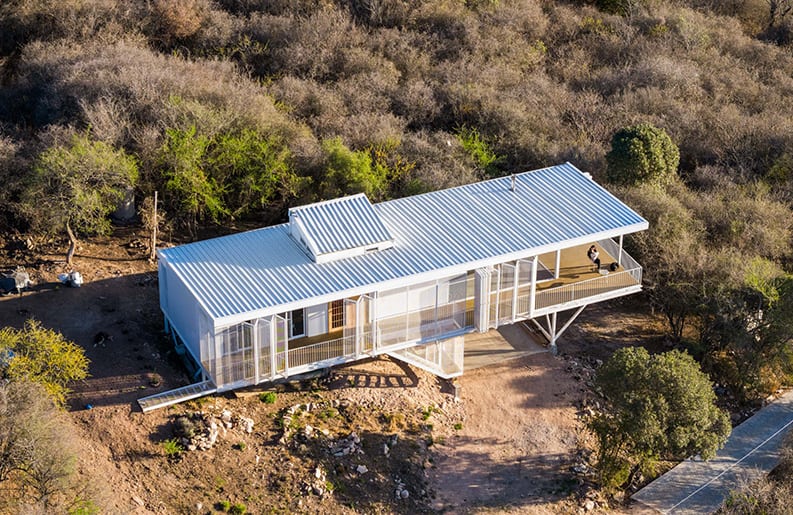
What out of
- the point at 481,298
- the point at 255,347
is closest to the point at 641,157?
the point at 481,298

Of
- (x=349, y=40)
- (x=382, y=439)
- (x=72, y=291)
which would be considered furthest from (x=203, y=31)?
(x=382, y=439)

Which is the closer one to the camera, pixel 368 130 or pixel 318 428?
pixel 318 428

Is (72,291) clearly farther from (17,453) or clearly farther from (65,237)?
(17,453)

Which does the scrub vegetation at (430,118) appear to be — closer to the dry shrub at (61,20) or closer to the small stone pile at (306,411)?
the dry shrub at (61,20)

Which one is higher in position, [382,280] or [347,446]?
[382,280]

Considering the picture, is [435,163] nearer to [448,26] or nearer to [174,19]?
[448,26]

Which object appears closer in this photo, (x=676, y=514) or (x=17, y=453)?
(x=17, y=453)

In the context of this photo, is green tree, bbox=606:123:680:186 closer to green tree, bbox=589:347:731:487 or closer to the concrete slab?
the concrete slab

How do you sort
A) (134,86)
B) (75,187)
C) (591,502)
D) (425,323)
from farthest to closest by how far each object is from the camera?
(134,86) → (75,187) → (425,323) → (591,502)
